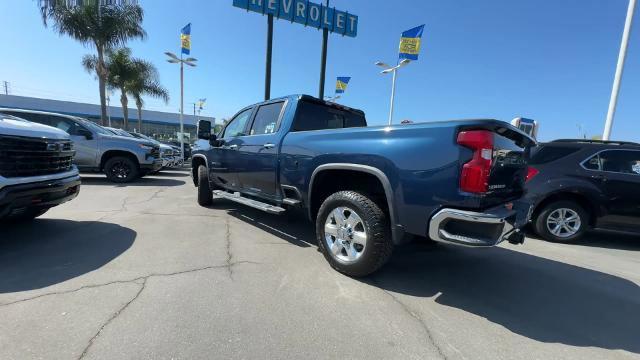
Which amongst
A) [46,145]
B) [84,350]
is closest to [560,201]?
[84,350]

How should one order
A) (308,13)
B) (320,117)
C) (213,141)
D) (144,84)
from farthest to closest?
(144,84), (308,13), (213,141), (320,117)

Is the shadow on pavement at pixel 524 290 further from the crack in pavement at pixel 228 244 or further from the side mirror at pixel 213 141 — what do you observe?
the side mirror at pixel 213 141

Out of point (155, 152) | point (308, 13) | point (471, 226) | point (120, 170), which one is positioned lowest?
point (120, 170)

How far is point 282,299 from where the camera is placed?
2.66m

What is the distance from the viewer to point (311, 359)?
6.43 feet

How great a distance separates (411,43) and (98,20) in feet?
54.7

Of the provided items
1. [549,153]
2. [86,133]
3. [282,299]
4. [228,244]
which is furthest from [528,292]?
[86,133]

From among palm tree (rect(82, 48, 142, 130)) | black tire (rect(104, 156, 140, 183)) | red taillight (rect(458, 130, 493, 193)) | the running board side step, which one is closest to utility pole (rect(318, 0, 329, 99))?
black tire (rect(104, 156, 140, 183))

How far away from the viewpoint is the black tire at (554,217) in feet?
16.2

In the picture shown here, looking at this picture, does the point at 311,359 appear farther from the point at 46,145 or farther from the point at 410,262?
the point at 46,145

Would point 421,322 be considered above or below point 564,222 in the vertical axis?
below

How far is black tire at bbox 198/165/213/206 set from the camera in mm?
6012

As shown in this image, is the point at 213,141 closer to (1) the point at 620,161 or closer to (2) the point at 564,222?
(2) the point at 564,222

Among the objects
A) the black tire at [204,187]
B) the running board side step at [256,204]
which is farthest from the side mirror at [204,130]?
the running board side step at [256,204]
